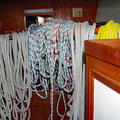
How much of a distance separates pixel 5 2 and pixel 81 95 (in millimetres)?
3060

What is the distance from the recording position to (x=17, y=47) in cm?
90

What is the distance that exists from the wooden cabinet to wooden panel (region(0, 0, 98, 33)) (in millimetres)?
2762

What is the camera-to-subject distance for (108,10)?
2562 millimetres

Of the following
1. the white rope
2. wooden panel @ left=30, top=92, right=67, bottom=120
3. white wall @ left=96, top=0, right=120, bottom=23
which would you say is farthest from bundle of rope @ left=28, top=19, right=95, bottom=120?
white wall @ left=96, top=0, right=120, bottom=23

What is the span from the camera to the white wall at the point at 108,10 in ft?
7.55

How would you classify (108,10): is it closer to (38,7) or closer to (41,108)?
(38,7)

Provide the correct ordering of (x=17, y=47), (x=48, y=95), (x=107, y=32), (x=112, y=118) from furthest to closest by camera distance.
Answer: (x=48, y=95), (x=17, y=47), (x=107, y=32), (x=112, y=118)

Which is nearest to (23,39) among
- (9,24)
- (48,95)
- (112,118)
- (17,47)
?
(17,47)

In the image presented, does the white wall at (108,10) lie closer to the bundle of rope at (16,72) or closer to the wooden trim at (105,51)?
the bundle of rope at (16,72)

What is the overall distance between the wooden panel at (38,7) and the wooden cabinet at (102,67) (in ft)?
9.06

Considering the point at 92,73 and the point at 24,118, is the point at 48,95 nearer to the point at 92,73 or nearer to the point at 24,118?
the point at 24,118

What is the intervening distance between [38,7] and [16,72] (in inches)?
95.7

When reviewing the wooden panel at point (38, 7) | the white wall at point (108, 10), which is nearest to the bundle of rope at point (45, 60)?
the white wall at point (108, 10)

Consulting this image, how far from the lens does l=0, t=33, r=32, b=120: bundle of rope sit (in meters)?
0.85
